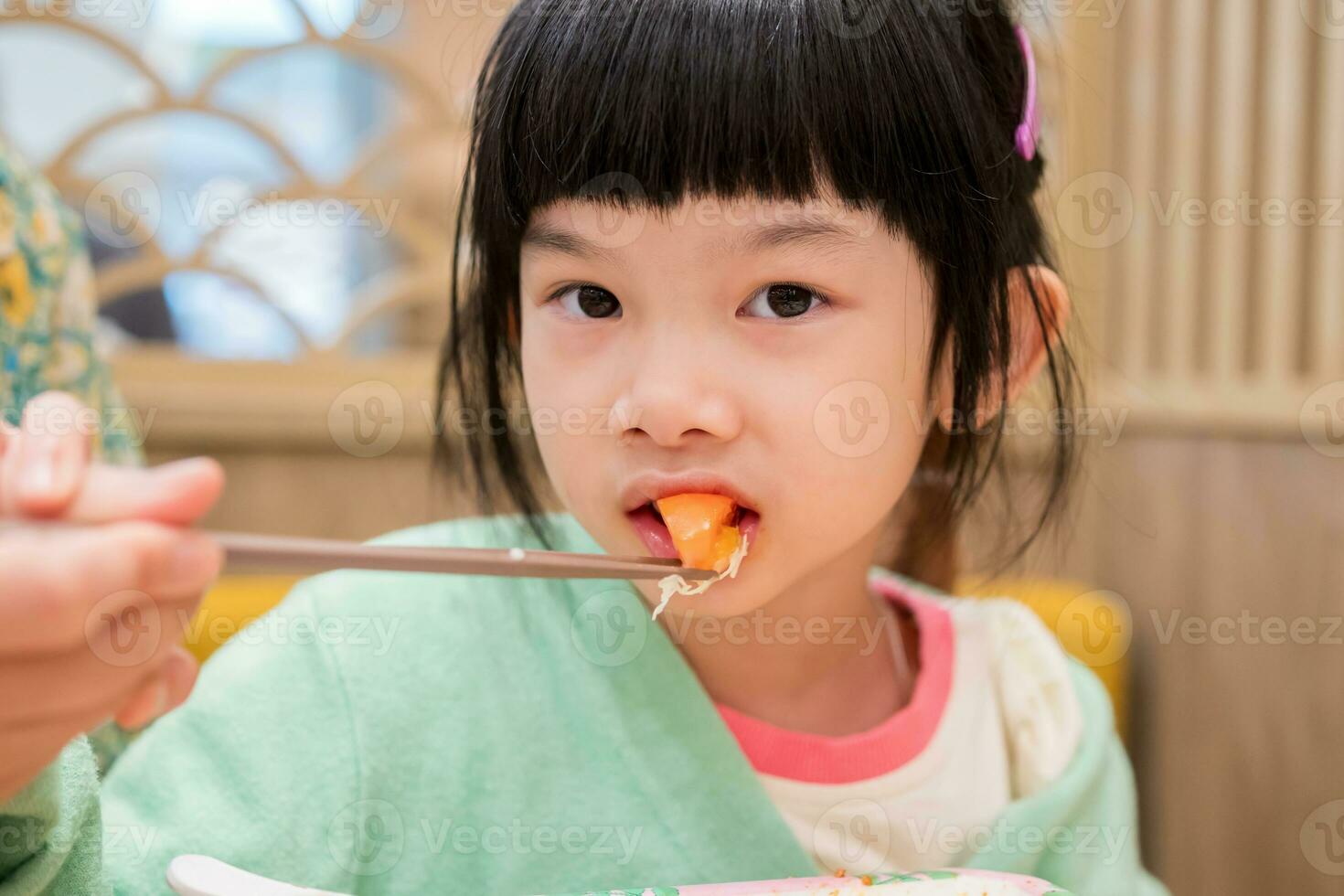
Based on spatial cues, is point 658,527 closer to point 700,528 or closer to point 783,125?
point 700,528

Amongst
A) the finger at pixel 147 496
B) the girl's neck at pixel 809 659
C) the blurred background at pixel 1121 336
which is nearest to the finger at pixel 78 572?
the finger at pixel 147 496

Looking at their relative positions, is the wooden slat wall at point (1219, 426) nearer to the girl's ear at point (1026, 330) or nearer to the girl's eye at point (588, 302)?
the girl's ear at point (1026, 330)

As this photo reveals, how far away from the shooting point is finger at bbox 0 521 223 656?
0.40 meters

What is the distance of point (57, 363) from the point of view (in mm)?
1004

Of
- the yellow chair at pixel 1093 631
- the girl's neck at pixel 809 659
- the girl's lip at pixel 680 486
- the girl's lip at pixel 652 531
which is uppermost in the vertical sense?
the girl's lip at pixel 680 486

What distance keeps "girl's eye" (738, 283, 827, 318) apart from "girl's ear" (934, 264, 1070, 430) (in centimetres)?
18

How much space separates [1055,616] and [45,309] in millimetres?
1278

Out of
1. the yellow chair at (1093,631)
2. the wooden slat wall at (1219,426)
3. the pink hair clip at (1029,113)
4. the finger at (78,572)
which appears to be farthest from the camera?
the yellow chair at (1093,631)

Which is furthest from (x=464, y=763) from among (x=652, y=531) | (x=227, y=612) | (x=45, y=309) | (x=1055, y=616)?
(x=1055, y=616)

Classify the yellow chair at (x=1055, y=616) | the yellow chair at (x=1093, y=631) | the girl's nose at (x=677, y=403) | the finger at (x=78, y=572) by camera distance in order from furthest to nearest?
the yellow chair at (x=1093, y=631) → the yellow chair at (x=1055, y=616) → the girl's nose at (x=677, y=403) → the finger at (x=78, y=572)

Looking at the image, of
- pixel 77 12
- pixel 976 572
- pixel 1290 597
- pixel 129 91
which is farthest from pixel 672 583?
pixel 129 91

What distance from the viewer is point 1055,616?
63.4 inches

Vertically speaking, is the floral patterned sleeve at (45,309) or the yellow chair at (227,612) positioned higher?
the floral patterned sleeve at (45,309)

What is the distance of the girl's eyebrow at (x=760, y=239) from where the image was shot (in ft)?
2.23
